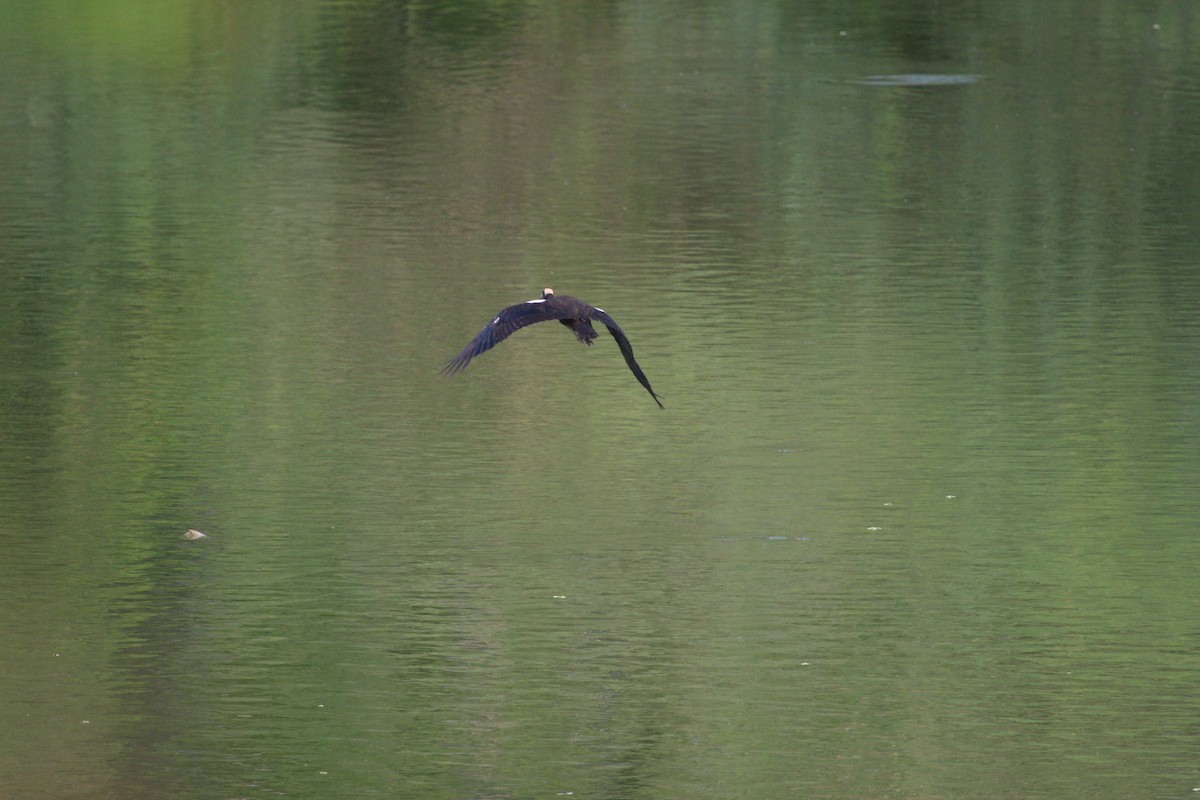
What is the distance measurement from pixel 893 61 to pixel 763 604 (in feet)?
71.5

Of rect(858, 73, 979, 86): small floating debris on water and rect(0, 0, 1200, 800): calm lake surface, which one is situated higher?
rect(0, 0, 1200, 800): calm lake surface

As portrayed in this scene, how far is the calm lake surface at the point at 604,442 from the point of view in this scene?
34.0 ft

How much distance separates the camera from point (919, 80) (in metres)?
31.0

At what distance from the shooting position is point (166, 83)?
3117 cm

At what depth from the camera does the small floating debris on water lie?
3052 cm

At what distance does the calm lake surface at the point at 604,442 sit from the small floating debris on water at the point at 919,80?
601 millimetres

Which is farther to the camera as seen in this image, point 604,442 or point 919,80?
point 919,80

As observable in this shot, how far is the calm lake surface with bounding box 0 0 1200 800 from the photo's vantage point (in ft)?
34.0

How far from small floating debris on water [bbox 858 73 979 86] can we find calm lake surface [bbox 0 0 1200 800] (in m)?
0.60

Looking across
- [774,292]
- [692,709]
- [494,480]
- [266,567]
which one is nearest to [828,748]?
[692,709]

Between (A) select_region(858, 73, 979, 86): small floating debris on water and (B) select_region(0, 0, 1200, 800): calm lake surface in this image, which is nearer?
(B) select_region(0, 0, 1200, 800): calm lake surface

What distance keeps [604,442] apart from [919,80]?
16.7 m

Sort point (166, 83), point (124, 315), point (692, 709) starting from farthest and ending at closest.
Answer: point (166, 83) < point (124, 315) < point (692, 709)

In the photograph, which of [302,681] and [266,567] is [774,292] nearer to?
[266,567]
